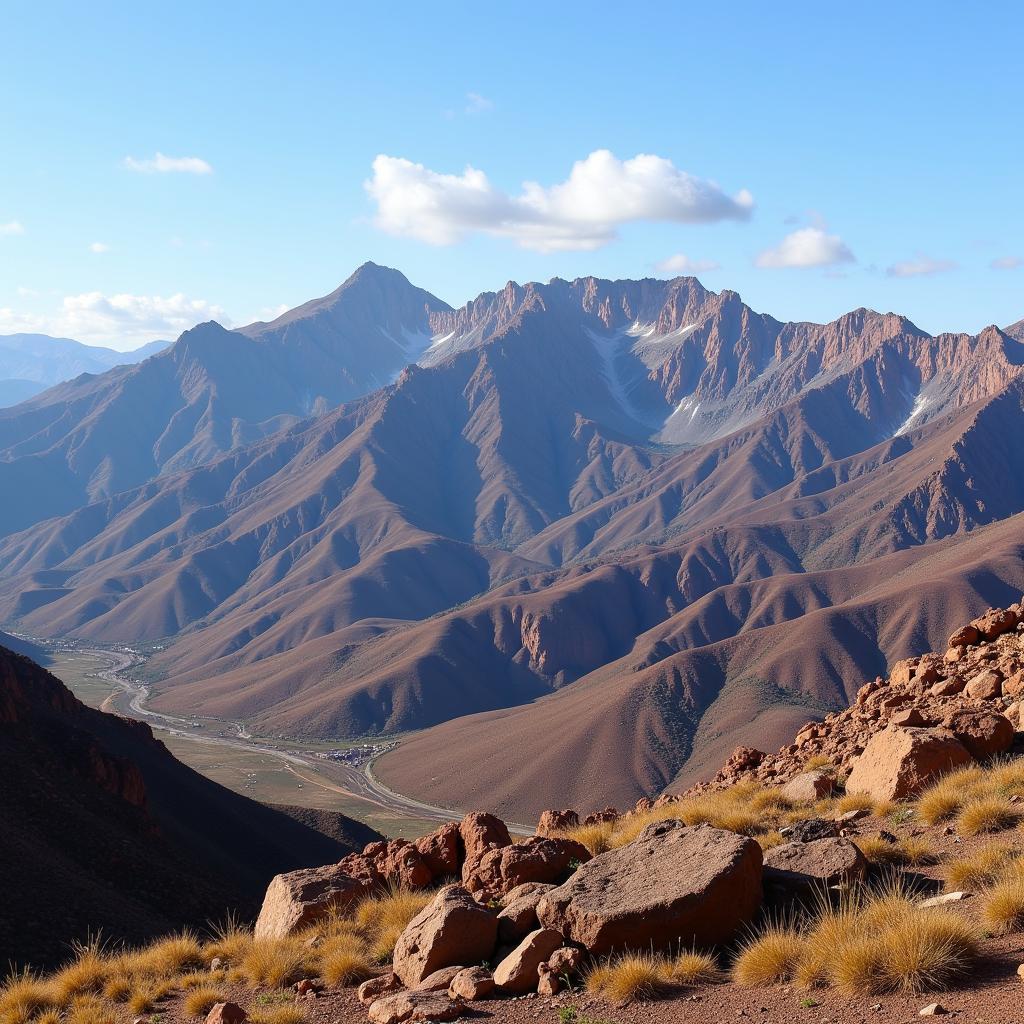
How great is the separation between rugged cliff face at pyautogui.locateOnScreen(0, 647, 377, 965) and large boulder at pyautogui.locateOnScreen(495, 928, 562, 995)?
64.7ft

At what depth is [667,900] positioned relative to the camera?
509 inches

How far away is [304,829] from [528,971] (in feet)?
218

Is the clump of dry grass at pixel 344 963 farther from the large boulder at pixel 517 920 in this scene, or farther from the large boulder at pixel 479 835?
the large boulder at pixel 479 835

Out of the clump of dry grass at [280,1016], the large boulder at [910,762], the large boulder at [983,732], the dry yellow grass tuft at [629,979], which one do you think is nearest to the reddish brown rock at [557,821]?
the large boulder at [910,762]

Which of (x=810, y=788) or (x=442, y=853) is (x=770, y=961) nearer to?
(x=810, y=788)

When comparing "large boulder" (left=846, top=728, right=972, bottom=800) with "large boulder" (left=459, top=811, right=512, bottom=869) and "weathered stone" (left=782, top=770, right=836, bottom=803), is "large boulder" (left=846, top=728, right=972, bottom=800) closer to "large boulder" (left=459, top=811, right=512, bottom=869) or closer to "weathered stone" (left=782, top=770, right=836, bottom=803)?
"weathered stone" (left=782, top=770, right=836, bottom=803)

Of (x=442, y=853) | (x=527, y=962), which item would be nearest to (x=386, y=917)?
(x=442, y=853)

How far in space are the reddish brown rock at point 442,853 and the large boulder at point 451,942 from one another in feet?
20.1

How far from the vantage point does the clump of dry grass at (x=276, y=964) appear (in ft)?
50.7

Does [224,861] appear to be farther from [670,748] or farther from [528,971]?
[670,748]

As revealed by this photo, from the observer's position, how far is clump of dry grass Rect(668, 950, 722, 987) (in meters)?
12.1

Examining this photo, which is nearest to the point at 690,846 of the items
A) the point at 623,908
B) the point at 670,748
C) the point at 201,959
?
the point at 623,908

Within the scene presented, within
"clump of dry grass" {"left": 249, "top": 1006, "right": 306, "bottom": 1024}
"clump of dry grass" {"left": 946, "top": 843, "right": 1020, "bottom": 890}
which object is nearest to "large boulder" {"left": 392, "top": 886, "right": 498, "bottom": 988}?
"clump of dry grass" {"left": 249, "top": 1006, "right": 306, "bottom": 1024}

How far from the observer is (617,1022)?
1140cm
